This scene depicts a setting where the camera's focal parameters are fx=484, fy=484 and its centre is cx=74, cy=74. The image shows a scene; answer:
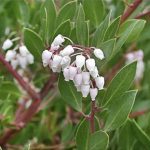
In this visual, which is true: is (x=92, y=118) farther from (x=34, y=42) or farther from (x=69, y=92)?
(x=34, y=42)

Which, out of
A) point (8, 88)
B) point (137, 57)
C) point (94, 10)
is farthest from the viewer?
point (137, 57)

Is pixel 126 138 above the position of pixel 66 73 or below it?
below

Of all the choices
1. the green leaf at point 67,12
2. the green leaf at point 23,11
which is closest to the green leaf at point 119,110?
the green leaf at point 67,12

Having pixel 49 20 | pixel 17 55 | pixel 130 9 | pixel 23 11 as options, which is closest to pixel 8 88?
pixel 17 55

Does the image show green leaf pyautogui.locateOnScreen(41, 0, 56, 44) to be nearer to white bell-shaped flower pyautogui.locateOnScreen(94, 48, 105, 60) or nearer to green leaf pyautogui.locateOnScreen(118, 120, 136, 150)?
white bell-shaped flower pyautogui.locateOnScreen(94, 48, 105, 60)

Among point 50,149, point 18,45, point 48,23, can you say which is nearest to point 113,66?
point 50,149

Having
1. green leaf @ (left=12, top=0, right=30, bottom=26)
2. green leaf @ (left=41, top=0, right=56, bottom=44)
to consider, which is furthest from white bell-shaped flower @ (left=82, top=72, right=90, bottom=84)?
green leaf @ (left=12, top=0, right=30, bottom=26)
